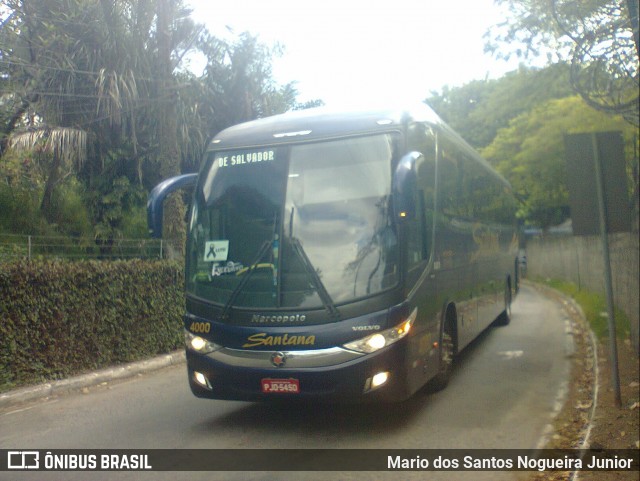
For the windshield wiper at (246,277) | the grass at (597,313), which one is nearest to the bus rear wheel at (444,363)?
the grass at (597,313)

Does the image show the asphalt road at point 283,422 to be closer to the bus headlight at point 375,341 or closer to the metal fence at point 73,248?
the bus headlight at point 375,341

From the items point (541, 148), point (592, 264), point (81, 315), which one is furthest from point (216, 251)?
point (541, 148)

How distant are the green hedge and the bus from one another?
2.75 m

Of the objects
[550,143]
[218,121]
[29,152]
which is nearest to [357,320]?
[29,152]

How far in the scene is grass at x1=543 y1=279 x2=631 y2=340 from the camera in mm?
12913

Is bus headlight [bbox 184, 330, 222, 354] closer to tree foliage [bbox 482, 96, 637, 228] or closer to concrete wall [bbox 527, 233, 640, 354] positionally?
concrete wall [bbox 527, 233, 640, 354]

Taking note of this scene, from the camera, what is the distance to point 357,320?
21.6ft

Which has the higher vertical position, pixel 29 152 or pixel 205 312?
pixel 29 152

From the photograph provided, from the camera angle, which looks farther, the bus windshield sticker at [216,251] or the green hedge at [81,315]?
the green hedge at [81,315]

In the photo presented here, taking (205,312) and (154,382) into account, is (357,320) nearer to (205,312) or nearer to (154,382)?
(205,312)

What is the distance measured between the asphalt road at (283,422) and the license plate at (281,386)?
52 cm

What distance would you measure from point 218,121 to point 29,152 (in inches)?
280

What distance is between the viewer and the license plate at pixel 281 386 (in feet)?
21.7

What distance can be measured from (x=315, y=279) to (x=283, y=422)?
6.14 feet
